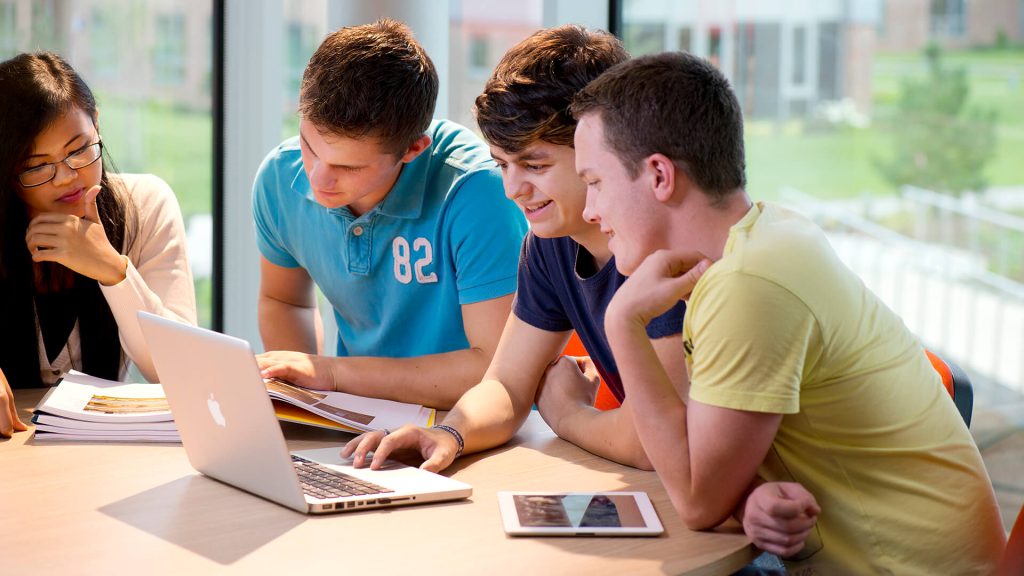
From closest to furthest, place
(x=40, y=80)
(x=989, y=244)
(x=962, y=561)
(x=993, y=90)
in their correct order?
(x=962, y=561) → (x=40, y=80) → (x=993, y=90) → (x=989, y=244)

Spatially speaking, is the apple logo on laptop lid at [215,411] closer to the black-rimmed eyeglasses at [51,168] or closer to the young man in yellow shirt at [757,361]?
the young man in yellow shirt at [757,361]

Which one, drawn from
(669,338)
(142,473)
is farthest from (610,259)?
(142,473)

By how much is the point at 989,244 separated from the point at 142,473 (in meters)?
3.07

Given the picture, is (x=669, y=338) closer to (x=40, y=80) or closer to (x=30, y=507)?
(x=30, y=507)

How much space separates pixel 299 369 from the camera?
175 centimetres

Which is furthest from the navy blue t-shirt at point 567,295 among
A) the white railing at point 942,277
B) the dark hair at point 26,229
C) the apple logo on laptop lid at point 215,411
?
the white railing at point 942,277

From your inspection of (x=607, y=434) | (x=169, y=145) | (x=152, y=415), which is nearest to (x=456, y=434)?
(x=607, y=434)

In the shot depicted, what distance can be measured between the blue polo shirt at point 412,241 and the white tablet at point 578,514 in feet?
2.10

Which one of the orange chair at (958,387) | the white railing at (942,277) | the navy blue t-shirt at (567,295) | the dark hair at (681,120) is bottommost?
the white railing at (942,277)

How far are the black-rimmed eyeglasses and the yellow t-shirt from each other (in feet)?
4.15

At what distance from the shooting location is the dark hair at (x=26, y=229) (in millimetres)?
1903

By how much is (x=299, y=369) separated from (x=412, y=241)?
38 centimetres

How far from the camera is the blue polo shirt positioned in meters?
1.94

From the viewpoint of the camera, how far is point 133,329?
6.51ft
